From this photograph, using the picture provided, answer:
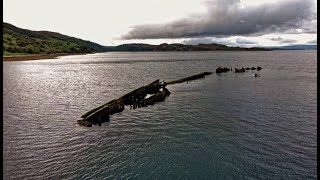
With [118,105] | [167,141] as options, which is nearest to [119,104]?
[118,105]

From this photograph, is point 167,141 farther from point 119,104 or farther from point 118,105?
point 119,104

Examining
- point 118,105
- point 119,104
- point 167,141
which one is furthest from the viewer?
point 119,104

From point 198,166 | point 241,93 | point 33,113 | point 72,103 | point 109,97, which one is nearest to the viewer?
point 198,166

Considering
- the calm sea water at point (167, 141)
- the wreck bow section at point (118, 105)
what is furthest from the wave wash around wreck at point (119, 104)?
the calm sea water at point (167, 141)

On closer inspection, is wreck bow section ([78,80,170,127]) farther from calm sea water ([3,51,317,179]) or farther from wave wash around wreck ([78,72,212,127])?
calm sea water ([3,51,317,179])

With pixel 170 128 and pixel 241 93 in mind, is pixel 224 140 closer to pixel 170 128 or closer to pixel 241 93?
pixel 170 128

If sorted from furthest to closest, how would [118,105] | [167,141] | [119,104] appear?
[119,104] → [118,105] → [167,141]

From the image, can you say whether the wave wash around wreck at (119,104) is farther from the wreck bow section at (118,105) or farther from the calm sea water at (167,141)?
the calm sea water at (167,141)

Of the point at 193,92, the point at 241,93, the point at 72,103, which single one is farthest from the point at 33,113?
the point at 241,93

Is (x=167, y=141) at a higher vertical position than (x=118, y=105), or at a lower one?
lower

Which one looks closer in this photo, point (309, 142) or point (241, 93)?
point (309, 142)

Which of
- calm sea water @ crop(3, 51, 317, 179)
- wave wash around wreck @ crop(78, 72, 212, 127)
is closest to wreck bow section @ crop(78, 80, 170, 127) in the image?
wave wash around wreck @ crop(78, 72, 212, 127)
